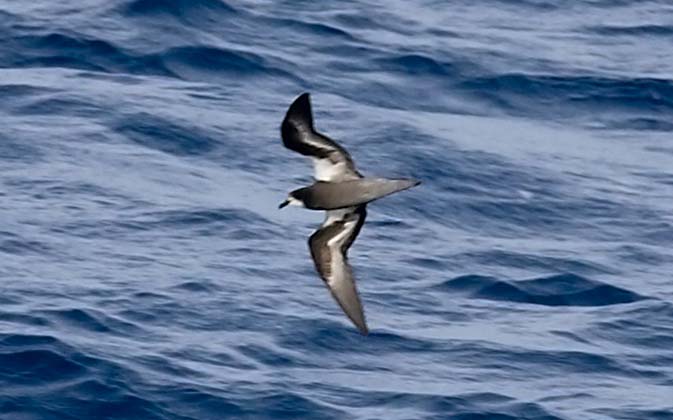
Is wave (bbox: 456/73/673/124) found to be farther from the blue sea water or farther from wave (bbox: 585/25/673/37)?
wave (bbox: 585/25/673/37)

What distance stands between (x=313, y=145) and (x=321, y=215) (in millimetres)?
6732

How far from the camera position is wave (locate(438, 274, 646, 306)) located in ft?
64.1

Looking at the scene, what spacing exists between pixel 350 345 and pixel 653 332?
2575 mm

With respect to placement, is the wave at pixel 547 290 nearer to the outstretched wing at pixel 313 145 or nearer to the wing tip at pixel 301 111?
the outstretched wing at pixel 313 145

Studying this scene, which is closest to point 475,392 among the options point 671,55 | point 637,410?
point 637,410

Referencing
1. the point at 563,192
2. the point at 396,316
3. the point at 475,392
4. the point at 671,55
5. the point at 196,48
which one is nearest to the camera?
the point at 475,392

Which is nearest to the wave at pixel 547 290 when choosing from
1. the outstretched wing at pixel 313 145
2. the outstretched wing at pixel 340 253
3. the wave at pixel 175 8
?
the outstretched wing at pixel 340 253

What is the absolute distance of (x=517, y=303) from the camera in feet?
63.9

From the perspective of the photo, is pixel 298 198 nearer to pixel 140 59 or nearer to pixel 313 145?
pixel 313 145

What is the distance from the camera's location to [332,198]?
45.1ft

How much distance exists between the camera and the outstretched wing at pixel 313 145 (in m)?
14.1

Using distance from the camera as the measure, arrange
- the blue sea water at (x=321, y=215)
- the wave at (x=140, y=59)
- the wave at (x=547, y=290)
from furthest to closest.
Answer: the wave at (x=140, y=59), the wave at (x=547, y=290), the blue sea water at (x=321, y=215)

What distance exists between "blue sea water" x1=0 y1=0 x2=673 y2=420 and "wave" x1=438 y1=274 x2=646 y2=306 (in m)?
0.02

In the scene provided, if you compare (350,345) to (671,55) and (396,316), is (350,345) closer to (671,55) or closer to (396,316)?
(396,316)
